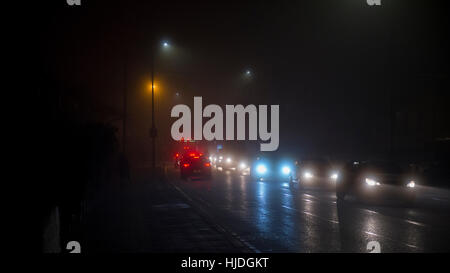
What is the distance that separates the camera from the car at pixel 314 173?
2725cm

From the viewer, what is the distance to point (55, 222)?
26.6 feet

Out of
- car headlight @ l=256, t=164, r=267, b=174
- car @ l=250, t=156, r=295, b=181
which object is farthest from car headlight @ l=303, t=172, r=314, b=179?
car headlight @ l=256, t=164, r=267, b=174

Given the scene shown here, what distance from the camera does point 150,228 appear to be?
13789mm

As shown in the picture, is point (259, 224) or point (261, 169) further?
point (261, 169)

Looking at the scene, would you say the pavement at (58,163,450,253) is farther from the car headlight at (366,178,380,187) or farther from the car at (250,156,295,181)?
the car at (250,156,295,181)

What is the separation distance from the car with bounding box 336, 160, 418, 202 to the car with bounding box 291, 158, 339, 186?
7.20 meters

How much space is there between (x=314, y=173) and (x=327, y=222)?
1299cm

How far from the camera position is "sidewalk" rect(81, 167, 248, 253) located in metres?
10.9

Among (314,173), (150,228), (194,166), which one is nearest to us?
(150,228)

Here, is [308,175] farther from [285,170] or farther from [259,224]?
[259,224]

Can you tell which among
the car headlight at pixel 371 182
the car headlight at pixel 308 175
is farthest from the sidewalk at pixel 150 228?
the car headlight at pixel 308 175

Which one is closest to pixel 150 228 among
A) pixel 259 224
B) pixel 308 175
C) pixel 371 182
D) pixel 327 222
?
pixel 259 224

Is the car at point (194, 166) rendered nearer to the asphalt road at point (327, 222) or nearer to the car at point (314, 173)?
the car at point (314, 173)

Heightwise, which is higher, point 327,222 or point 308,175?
point 308,175
